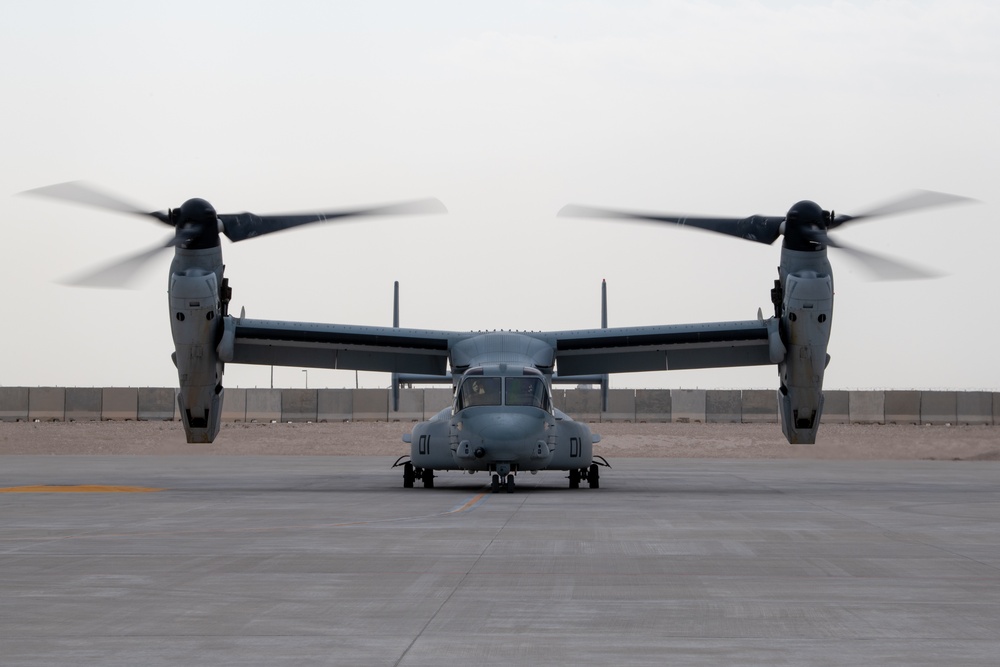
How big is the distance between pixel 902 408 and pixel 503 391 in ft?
158

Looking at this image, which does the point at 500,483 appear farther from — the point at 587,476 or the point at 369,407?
Result: the point at 369,407

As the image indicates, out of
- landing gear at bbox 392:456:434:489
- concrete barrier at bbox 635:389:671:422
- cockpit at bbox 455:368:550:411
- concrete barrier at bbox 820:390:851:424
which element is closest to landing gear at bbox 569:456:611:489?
cockpit at bbox 455:368:550:411

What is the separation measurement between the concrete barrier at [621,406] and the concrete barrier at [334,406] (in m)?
12.8

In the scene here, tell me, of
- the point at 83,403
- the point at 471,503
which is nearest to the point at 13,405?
the point at 83,403

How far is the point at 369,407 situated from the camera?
6725cm

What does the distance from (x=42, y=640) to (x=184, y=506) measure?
11.9m

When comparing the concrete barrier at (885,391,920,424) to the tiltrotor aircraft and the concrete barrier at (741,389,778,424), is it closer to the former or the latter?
the concrete barrier at (741,389,778,424)

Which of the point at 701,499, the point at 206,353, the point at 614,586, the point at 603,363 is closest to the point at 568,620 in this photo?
the point at 614,586

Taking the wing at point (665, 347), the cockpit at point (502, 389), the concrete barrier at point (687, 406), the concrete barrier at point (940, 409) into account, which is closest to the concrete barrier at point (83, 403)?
the concrete barrier at point (687, 406)

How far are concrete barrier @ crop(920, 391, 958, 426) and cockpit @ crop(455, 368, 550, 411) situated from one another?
47.4 meters

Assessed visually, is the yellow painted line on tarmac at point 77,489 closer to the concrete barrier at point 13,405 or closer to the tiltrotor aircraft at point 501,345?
the tiltrotor aircraft at point 501,345

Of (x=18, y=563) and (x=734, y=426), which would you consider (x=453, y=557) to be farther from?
(x=734, y=426)

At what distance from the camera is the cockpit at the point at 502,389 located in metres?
24.3

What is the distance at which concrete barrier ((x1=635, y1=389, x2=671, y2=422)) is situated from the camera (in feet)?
226
